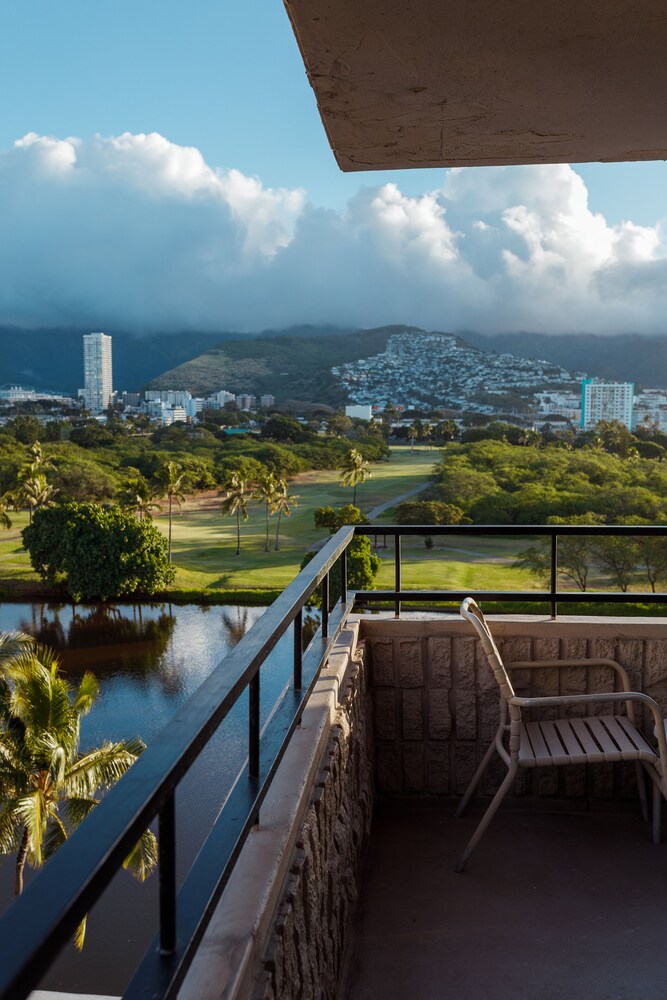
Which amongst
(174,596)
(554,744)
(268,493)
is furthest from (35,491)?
(554,744)

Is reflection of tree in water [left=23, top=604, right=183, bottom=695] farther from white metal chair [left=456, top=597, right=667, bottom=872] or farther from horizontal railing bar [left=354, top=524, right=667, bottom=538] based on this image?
white metal chair [left=456, top=597, right=667, bottom=872]

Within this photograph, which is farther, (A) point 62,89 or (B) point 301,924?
(A) point 62,89

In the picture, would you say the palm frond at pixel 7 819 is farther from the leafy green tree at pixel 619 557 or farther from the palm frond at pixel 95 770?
the leafy green tree at pixel 619 557

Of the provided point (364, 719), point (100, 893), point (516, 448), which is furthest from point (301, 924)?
point (516, 448)

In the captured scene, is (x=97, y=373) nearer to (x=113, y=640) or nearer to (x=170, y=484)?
(x=170, y=484)

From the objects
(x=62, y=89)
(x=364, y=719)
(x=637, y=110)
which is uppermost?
(x=62, y=89)

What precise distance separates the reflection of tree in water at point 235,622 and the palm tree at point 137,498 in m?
9.85

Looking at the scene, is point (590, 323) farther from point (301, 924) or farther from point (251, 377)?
point (301, 924)

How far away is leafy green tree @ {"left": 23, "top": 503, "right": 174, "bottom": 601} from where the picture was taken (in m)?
43.0

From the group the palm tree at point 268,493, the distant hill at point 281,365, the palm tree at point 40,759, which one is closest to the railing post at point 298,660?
the palm tree at point 40,759

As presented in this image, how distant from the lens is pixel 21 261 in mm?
121188

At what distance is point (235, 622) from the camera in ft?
142

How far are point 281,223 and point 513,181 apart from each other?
121 ft

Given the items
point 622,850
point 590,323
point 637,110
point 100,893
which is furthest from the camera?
point 590,323
